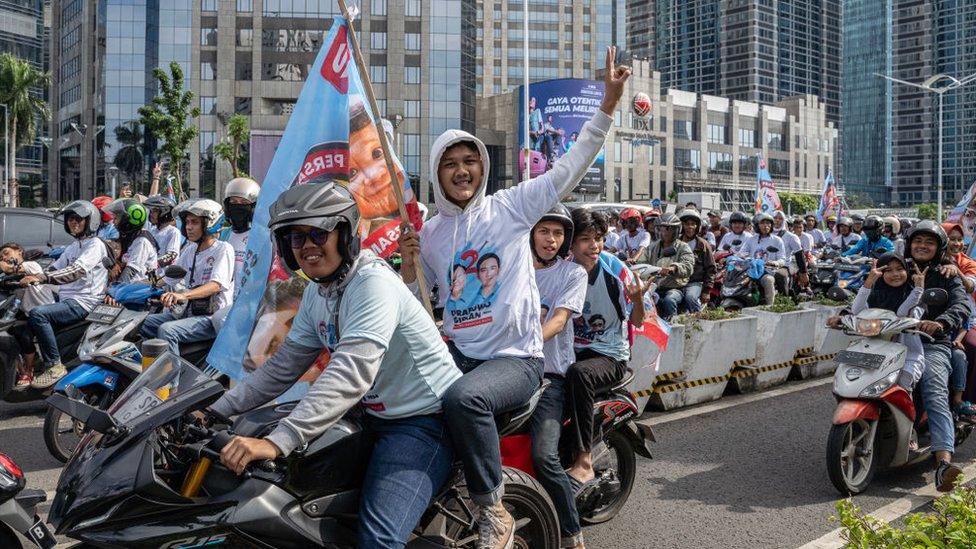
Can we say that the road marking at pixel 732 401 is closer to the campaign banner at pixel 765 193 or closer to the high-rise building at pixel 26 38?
the campaign banner at pixel 765 193

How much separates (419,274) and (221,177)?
72.7 m

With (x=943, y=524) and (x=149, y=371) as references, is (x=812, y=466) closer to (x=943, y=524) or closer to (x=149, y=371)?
(x=943, y=524)

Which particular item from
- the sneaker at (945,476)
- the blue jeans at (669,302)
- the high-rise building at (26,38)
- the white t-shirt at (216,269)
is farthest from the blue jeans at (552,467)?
the high-rise building at (26,38)

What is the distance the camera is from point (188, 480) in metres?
2.86

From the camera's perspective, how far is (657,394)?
8.23 meters

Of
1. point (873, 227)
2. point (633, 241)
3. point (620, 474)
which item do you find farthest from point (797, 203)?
Answer: point (620, 474)

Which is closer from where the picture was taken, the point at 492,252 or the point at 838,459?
the point at 492,252

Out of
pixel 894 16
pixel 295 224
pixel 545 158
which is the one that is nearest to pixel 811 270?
pixel 295 224

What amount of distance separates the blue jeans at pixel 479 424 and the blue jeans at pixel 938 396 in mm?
3627

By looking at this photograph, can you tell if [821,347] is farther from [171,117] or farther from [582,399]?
[171,117]

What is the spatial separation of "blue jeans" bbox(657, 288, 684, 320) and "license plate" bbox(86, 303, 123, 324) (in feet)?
21.3

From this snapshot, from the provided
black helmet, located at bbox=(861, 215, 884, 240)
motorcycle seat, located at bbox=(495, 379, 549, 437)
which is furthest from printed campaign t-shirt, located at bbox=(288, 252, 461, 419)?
black helmet, located at bbox=(861, 215, 884, 240)

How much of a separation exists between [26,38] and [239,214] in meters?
105

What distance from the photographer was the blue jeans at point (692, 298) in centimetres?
1147
